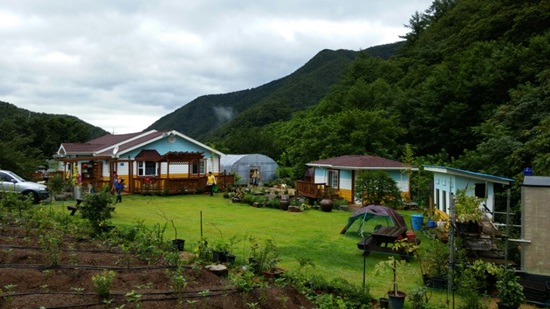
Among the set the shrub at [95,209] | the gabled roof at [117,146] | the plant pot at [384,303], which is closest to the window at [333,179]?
the gabled roof at [117,146]

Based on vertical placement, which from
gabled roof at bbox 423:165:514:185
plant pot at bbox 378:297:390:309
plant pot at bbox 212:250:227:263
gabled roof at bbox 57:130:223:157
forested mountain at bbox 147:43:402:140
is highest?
forested mountain at bbox 147:43:402:140

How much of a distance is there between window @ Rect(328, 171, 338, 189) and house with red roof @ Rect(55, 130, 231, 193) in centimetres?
877

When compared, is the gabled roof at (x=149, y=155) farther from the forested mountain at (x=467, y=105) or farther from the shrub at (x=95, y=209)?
the shrub at (x=95, y=209)

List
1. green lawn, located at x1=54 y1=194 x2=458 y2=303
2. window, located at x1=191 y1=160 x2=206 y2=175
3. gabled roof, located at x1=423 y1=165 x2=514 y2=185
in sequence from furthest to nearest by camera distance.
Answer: window, located at x1=191 y1=160 x2=206 y2=175 → gabled roof, located at x1=423 y1=165 x2=514 y2=185 → green lawn, located at x1=54 y1=194 x2=458 y2=303

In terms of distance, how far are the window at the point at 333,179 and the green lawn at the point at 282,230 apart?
16.5 ft

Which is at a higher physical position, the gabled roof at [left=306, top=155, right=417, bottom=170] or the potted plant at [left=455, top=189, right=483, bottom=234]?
the gabled roof at [left=306, top=155, right=417, bottom=170]

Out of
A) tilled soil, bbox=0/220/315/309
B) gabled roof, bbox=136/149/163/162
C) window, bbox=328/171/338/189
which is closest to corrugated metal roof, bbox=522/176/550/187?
tilled soil, bbox=0/220/315/309

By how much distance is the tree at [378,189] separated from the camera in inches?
861

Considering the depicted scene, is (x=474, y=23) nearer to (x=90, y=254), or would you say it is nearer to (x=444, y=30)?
(x=444, y=30)

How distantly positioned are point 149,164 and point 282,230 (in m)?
17.2

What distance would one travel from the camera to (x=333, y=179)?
2741 cm

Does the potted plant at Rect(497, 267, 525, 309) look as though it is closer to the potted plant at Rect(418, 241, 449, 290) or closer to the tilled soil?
the potted plant at Rect(418, 241, 449, 290)

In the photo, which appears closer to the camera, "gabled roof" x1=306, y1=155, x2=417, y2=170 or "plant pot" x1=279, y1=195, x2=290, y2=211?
"plant pot" x1=279, y1=195, x2=290, y2=211

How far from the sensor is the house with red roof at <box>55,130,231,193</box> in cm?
2739
